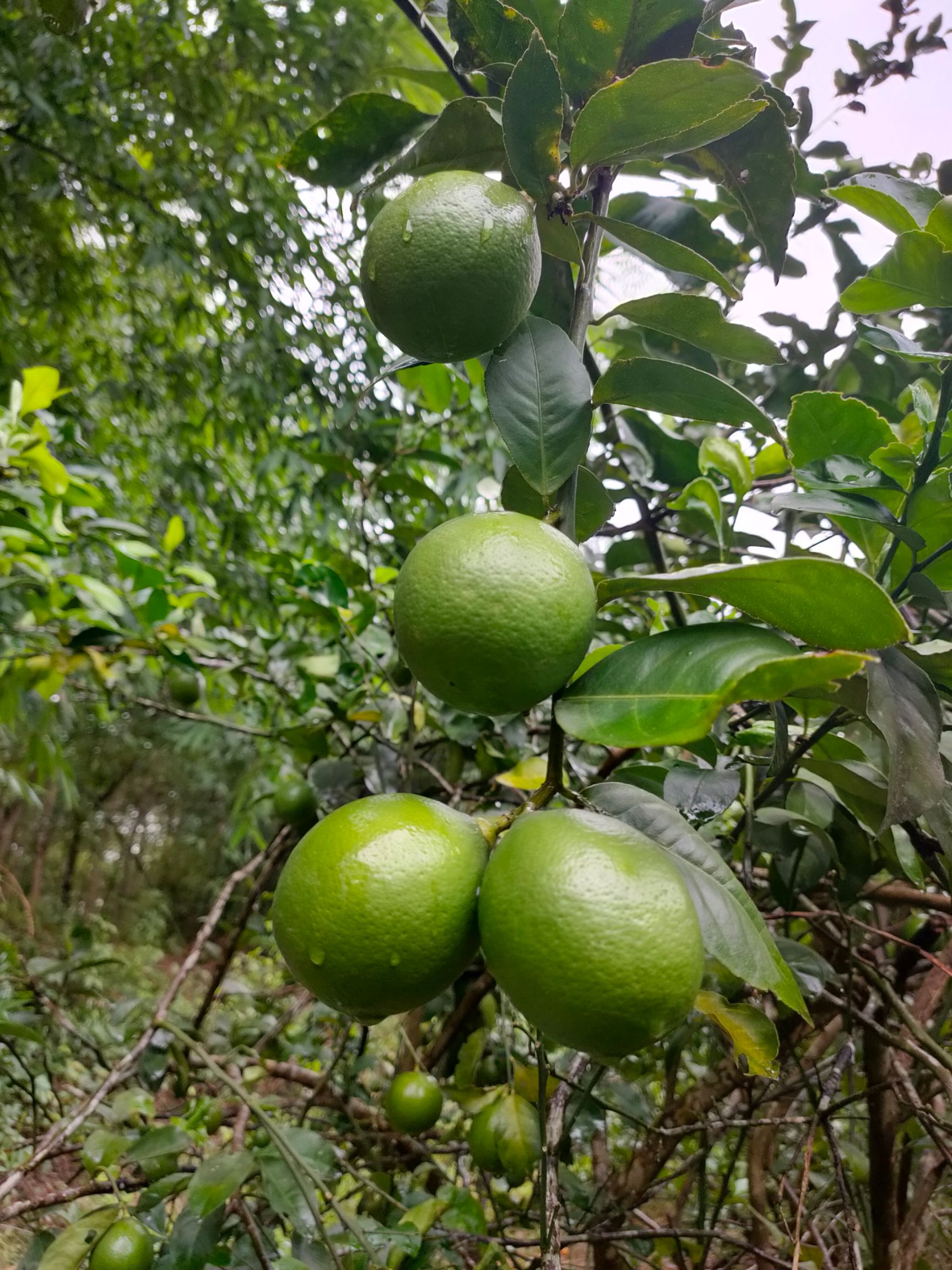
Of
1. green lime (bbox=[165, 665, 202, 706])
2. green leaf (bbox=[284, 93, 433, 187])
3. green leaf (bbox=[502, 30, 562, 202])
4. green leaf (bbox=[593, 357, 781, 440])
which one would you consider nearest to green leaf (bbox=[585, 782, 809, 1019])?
green leaf (bbox=[593, 357, 781, 440])

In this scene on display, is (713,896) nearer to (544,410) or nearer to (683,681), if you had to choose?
(683,681)

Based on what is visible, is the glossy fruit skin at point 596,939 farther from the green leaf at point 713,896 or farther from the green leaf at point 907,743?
the green leaf at point 907,743

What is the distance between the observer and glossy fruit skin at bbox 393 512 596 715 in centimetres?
39

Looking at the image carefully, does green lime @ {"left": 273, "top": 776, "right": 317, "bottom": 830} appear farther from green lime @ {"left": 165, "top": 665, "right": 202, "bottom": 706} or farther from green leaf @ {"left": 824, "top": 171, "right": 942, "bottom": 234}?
green leaf @ {"left": 824, "top": 171, "right": 942, "bottom": 234}

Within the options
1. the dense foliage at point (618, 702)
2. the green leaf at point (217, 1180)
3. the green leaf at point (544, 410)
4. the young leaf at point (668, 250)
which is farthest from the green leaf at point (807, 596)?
the green leaf at point (217, 1180)

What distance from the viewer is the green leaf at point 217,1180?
651 mm

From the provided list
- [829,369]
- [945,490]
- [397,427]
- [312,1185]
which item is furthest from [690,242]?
[397,427]

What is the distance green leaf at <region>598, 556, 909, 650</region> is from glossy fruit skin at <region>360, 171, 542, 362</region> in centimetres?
19

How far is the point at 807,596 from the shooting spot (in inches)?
13.4

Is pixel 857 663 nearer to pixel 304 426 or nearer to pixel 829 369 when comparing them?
pixel 829 369

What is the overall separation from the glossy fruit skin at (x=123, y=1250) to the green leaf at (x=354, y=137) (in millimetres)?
876

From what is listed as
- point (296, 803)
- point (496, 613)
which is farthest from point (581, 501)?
point (296, 803)

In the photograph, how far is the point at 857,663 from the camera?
0.27 m

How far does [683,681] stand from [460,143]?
410mm
